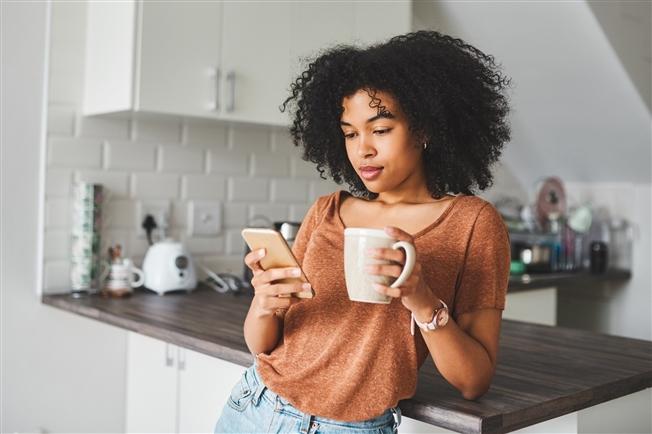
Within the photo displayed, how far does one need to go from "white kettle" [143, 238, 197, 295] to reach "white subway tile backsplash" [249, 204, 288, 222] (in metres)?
0.41

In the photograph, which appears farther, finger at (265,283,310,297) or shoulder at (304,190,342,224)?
shoulder at (304,190,342,224)

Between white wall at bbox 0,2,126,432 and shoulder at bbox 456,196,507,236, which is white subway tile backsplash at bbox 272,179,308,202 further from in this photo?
shoulder at bbox 456,196,507,236

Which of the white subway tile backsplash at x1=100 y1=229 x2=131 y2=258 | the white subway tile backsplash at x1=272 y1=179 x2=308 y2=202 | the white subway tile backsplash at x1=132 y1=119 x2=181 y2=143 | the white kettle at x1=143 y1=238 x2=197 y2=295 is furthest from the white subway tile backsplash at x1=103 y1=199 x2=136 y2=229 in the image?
the white subway tile backsplash at x1=272 y1=179 x2=308 y2=202

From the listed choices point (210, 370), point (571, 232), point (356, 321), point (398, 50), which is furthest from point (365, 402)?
point (571, 232)

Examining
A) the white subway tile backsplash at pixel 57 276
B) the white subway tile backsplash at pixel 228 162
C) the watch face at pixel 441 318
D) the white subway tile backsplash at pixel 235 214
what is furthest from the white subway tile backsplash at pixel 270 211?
the watch face at pixel 441 318

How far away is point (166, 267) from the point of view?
2.57 metres

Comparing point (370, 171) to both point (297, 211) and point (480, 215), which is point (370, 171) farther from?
point (297, 211)

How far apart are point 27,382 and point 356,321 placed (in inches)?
59.8

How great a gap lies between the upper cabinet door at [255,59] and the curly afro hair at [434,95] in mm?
1088

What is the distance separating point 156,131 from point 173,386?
945 mm

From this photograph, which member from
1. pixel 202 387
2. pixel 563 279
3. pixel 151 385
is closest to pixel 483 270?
pixel 202 387

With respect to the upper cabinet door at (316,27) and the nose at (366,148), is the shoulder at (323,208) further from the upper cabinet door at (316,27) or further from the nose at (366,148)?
the upper cabinet door at (316,27)

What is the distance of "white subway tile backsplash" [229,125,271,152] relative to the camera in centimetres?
288

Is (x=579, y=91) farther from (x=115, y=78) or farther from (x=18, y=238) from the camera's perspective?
(x=18, y=238)
